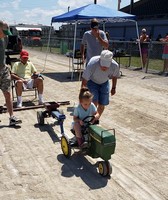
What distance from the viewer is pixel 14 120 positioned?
5840 mm

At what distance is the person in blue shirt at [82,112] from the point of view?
168 inches

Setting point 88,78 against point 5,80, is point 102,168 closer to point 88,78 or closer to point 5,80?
point 88,78

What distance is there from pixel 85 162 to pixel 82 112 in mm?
730

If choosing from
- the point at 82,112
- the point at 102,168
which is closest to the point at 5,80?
the point at 82,112

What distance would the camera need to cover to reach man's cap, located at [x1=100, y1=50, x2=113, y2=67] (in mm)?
4820

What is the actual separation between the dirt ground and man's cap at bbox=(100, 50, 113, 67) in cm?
139

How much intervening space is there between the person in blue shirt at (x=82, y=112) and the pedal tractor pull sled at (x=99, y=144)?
0.07 m

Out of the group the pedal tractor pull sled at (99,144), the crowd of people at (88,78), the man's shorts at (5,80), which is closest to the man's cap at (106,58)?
the crowd of people at (88,78)

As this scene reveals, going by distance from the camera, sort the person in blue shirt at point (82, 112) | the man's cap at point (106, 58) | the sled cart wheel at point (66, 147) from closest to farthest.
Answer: the person in blue shirt at point (82, 112) < the sled cart wheel at point (66, 147) < the man's cap at point (106, 58)

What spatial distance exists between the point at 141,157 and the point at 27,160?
1723 millimetres

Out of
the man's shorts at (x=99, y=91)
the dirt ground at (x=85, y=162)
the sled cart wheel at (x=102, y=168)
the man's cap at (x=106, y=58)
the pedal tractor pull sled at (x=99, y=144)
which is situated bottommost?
the dirt ground at (x=85, y=162)

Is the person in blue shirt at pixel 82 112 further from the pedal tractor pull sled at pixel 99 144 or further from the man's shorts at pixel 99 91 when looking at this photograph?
the man's shorts at pixel 99 91

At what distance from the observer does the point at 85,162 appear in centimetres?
438

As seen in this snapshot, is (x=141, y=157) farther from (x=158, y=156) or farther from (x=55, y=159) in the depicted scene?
(x=55, y=159)
